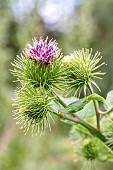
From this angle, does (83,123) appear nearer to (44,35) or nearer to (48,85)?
(48,85)

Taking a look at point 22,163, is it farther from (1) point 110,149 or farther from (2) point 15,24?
(1) point 110,149

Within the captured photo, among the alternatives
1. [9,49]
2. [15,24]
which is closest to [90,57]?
[9,49]

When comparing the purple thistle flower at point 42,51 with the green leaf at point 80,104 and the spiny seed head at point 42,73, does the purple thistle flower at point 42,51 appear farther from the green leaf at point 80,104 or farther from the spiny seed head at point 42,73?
the green leaf at point 80,104

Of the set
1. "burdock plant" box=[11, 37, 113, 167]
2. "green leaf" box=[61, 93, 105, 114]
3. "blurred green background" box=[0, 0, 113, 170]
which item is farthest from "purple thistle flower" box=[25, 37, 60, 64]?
"blurred green background" box=[0, 0, 113, 170]

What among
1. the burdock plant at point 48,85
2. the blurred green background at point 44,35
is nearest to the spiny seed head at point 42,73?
the burdock plant at point 48,85

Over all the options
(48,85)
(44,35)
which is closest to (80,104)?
(48,85)

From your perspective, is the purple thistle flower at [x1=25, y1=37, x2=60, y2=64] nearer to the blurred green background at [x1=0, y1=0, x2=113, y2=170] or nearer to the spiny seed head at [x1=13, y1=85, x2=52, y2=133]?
the spiny seed head at [x1=13, y1=85, x2=52, y2=133]
